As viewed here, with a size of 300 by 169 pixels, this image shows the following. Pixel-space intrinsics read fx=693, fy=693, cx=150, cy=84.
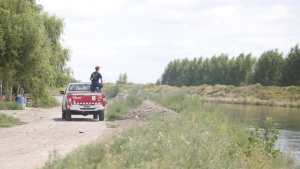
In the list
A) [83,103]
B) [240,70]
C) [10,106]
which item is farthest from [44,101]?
[240,70]

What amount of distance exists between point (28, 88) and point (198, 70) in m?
123

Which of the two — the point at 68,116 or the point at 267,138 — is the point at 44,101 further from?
the point at 267,138

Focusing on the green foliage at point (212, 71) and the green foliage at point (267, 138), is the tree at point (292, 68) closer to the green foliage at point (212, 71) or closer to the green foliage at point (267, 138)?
the green foliage at point (212, 71)

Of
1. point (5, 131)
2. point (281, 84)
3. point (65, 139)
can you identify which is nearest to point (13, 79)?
point (5, 131)

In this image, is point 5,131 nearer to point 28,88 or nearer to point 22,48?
point 22,48

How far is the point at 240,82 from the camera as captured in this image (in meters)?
145

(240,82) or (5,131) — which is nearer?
(5,131)

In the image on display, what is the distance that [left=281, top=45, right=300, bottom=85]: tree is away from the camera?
11238 cm

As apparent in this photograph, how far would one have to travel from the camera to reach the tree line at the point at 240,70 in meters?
117

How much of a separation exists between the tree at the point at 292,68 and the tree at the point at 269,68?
237 centimetres

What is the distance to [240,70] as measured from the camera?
14662 cm

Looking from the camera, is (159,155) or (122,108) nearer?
(159,155)

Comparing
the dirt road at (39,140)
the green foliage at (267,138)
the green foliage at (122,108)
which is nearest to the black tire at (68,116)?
the green foliage at (122,108)

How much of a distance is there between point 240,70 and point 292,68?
3285 cm
